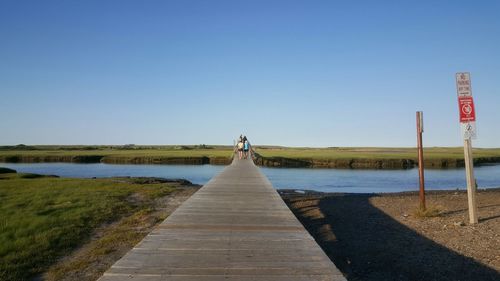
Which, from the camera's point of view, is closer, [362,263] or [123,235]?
[362,263]

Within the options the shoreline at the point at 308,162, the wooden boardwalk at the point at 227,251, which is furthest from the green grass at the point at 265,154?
the wooden boardwalk at the point at 227,251

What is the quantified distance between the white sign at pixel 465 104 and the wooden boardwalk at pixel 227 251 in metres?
5.62

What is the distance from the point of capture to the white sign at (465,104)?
11.8 metres

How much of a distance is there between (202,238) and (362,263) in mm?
3806

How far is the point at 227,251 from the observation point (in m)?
6.35

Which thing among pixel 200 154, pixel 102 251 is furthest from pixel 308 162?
pixel 102 251

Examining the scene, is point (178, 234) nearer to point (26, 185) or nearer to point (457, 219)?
point (457, 219)

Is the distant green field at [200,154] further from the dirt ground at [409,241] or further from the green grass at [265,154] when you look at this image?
the dirt ground at [409,241]

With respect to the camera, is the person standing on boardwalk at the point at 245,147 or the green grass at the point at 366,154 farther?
the green grass at the point at 366,154

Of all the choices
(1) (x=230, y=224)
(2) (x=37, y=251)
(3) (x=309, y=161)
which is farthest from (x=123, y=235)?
(3) (x=309, y=161)

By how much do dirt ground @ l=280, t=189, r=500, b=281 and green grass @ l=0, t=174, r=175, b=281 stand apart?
647 centimetres

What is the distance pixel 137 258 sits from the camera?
584 cm

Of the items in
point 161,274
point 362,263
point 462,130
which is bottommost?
point 362,263

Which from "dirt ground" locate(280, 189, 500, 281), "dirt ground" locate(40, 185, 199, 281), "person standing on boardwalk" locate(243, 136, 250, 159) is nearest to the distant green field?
"person standing on boardwalk" locate(243, 136, 250, 159)
